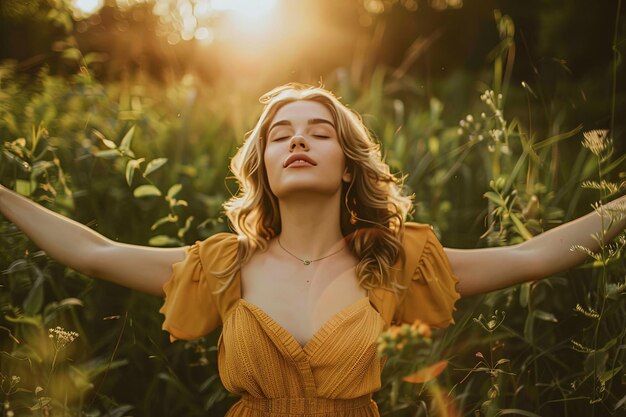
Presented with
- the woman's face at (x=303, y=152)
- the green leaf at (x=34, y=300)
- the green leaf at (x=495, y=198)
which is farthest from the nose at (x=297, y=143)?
the green leaf at (x=34, y=300)

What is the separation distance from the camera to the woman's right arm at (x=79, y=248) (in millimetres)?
1742

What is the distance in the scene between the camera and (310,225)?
1.77 m

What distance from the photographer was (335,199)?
1.80m

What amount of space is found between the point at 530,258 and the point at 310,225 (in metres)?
0.60

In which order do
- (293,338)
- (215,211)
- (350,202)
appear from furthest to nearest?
(215,211) < (350,202) < (293,338)

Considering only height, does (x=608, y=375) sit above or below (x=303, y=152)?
below

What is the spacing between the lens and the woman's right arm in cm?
174

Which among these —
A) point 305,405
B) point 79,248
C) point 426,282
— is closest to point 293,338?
point 305,405

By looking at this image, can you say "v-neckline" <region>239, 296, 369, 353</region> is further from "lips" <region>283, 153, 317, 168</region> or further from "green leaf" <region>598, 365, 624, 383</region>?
"green leaf" <region>598, 365, 624, 383</region>

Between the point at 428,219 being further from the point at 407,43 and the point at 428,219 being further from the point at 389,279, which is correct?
the point at 407,43

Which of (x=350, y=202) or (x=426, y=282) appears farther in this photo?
(x=350, y=202)

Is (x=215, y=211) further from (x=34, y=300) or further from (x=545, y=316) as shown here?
(x=545, y=316)

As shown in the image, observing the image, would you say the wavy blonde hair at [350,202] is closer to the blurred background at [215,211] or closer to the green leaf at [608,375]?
the blurred background at [215,211]

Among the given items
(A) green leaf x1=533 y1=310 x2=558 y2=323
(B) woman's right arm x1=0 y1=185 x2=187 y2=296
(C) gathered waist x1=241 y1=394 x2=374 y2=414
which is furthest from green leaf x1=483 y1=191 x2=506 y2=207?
(B) woman's right arm x1=0 y1=185 x2=187 y2=296
